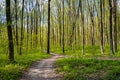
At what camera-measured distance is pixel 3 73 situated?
1397 cm

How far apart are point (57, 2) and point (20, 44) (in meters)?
27.0

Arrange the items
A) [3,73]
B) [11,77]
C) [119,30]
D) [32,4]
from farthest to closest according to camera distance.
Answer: [119,30] < [32,4] < [3,73] < [11,77]

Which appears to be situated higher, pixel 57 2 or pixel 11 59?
pixel 57 2

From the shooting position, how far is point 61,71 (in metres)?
14.8

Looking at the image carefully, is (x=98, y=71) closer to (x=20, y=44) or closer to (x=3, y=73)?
(x=3, y=73)

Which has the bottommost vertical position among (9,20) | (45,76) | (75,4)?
(45,76)

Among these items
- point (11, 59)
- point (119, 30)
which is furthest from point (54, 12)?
point (11, 59)

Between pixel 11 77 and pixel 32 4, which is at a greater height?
pixel 32 4

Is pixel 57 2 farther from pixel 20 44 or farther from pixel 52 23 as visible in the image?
pixel 20 44

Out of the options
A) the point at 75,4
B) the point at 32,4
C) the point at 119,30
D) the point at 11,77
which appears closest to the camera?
the point at 11,77

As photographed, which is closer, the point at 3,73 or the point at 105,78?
the point at 105,78

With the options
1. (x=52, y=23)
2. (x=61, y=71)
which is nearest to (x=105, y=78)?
(x=61, y=71)

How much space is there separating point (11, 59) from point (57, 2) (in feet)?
113

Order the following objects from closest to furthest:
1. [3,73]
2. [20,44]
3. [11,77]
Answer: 1. [11,77]
2. [3,73]
3. [20,44]
